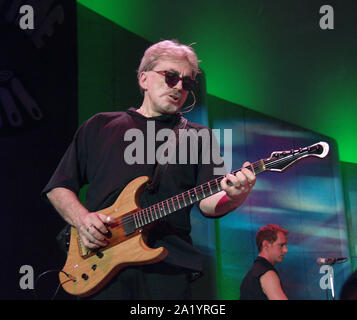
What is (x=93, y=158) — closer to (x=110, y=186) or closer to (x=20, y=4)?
(x=110, y=186)

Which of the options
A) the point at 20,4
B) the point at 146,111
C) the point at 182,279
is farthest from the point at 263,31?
the point at 182,279

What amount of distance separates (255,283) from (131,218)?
1974 mm

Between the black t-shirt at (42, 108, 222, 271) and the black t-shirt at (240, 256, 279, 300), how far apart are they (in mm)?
1749

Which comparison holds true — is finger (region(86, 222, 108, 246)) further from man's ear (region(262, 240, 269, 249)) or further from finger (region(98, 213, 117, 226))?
man's ear (region(262, 240, 269, 249))

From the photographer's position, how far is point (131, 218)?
7.38 ft

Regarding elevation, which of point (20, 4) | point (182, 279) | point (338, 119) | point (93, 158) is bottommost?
point (182, 279)

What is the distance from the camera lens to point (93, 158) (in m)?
2.43

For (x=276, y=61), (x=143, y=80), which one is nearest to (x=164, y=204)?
(x=143, y=80)

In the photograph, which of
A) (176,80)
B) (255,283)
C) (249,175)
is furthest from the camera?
(255,283)

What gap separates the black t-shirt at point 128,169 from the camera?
2283mm

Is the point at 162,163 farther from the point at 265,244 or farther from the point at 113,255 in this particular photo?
the point at 265,244

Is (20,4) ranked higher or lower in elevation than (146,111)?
higher

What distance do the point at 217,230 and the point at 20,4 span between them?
9.43 feet

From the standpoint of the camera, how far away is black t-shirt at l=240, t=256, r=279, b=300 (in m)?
3.82
